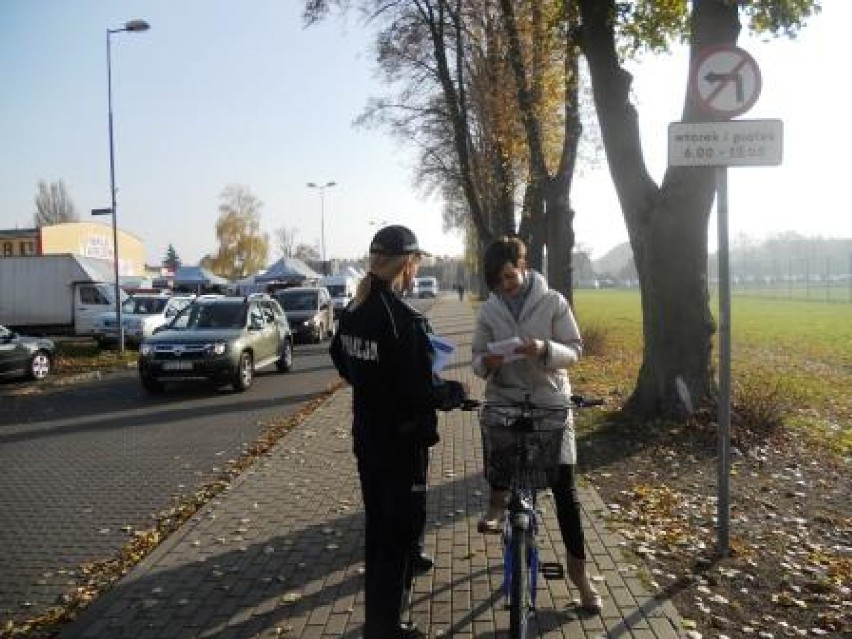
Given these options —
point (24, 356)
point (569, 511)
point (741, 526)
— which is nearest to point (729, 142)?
point (569, 511)

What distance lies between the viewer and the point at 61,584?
5418 mm

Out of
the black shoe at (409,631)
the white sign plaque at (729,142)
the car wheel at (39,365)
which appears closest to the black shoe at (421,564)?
the black shoe at (409,631)

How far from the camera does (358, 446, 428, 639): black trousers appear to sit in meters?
3.74

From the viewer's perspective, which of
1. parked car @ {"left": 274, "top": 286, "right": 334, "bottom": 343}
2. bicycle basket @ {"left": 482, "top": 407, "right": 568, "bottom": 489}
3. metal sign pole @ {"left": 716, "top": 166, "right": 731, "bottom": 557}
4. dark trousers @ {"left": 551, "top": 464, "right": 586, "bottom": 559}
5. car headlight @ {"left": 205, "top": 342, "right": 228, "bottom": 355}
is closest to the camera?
bicycle basket @ {"left": 482, "top": 407, "right": 568, "bottom": 489}

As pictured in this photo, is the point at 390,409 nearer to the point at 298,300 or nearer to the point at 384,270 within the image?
the point at 384,270

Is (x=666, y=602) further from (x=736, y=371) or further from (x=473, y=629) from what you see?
(x=736, y=371)

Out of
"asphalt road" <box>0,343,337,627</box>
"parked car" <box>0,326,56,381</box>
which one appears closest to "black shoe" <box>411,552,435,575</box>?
"asphalt road" <box>0,343,337,627</box>

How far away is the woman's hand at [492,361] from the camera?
13.4 ft

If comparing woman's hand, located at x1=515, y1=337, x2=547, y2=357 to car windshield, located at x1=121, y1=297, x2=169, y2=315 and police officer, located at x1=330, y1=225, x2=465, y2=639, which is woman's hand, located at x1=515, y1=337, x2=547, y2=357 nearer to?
police officer, located at x1=330, y1=225, x2=465, y2=639

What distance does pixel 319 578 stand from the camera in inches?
201

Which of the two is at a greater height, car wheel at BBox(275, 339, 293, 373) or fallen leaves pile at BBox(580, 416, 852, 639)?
car wheel at BBox(275, 339, 293, 373)

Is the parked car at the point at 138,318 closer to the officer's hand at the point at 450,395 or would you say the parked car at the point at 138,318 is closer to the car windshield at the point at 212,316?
the car windshield at the point at 212,316

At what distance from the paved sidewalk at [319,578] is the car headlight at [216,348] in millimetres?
7578

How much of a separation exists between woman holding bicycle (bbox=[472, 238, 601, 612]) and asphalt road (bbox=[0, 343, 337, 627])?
314 cm
